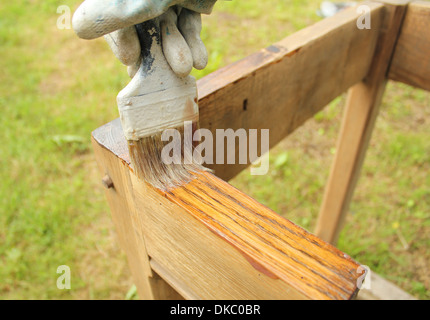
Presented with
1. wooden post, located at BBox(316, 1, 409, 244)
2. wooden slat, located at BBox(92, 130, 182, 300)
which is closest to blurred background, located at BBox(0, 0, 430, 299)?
wooden post, located at BBox(316, 1, 409, 244)

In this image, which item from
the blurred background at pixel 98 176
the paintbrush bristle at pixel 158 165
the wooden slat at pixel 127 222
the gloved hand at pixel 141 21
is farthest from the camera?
the blurred background at pixel 98 176

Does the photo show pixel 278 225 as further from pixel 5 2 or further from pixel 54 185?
pixel 5 2

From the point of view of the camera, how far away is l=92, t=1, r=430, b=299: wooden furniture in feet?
1.66

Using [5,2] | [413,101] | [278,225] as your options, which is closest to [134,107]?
[278,225]

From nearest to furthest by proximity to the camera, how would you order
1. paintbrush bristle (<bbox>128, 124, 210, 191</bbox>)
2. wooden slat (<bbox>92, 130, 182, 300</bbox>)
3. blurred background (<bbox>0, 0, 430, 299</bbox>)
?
paintbrush bristle (<bbox>128, 124, 210, 191</bbox>), wooden slat (<bbox>92, 130, 182, 300</bbox>), blurred background (<bbox>0, 0, 430, 299</bbox>)

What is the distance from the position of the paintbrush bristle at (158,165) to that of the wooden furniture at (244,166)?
21 mm

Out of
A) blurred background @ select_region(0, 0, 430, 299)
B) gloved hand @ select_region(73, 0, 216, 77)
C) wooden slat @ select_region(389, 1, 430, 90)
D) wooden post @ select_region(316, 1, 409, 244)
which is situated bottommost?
blurred background @ select_region(0, 0, 430, 299)

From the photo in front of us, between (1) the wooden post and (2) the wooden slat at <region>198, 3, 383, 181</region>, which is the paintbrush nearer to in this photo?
(2) the wooden slat at <region>198, 3, 383, 181</region>

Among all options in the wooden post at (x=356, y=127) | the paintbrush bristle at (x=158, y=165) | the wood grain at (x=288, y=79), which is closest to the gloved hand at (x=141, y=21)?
the paintbrush bristle at (x=158, y=165)

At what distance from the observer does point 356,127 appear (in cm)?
141

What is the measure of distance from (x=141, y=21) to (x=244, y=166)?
0.62 m

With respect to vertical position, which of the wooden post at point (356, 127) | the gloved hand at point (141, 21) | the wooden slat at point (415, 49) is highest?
the gloved hand at point (141, 21)

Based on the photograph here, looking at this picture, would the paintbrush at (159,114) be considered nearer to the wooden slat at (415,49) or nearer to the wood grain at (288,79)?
the wood grain at (288,79)

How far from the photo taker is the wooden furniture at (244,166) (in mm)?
507
